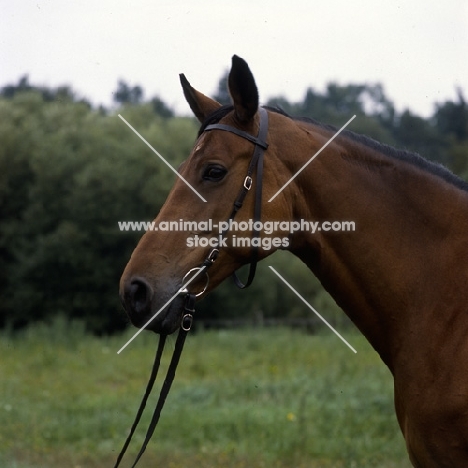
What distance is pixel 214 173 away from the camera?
10.7 ft

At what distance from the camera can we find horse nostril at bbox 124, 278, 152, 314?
10.1 ft

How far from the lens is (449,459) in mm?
3016

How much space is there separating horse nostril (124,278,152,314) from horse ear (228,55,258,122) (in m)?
0.93

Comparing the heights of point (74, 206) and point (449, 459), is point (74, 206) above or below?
above

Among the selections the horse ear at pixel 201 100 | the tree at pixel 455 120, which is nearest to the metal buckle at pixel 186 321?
the horse ear at pixel 201 100

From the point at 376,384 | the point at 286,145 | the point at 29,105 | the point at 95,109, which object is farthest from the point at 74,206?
the point at 286,145

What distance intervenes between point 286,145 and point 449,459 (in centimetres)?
162

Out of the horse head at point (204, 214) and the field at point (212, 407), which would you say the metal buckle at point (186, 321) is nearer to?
the horse head at point (204, 214)

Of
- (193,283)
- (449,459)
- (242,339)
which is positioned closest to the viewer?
(449,459)

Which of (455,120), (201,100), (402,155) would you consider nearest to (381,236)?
(402,155)

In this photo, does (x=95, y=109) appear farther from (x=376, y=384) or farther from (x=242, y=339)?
(x=376, y=384)

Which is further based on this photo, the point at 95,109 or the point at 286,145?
the point at 95,109

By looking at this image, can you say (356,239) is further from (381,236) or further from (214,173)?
(214,173)

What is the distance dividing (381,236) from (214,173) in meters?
0.87
